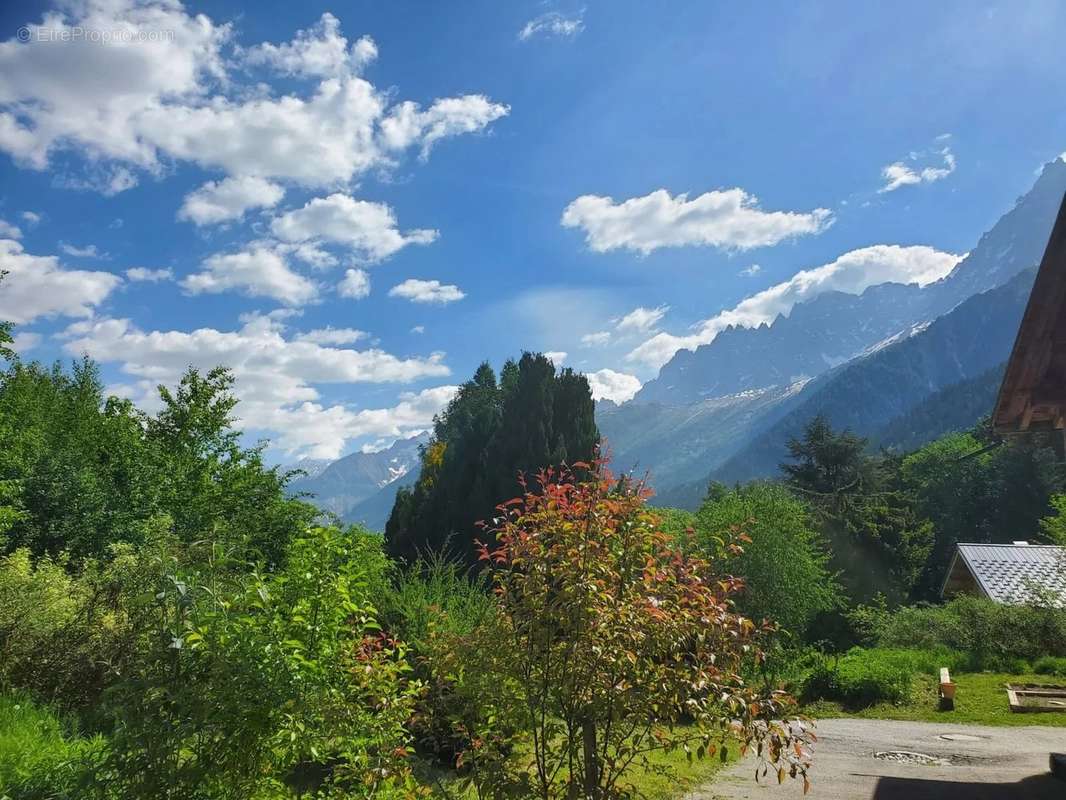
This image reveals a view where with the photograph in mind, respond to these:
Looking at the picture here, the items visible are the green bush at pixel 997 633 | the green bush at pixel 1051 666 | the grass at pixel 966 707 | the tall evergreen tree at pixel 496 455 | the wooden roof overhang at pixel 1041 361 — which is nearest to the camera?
the wooden roof overhang at pixel 1041 361

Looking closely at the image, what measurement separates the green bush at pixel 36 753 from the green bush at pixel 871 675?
58.4 ft

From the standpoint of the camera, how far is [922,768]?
9.69 metres

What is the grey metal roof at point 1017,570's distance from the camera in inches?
844

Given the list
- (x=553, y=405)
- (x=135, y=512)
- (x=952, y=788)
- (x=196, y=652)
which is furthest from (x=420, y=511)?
(x=196, y=652)

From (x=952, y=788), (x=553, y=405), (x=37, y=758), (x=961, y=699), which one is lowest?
(x=961, y=699)

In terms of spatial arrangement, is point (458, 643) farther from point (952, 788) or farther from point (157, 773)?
point (952, 788)

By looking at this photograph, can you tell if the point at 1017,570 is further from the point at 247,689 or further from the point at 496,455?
the point at 247,689

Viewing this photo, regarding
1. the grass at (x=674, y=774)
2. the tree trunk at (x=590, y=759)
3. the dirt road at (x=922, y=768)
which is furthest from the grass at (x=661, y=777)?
the tree trunk at (x=590, y=759)

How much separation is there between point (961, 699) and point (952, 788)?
31.9ft

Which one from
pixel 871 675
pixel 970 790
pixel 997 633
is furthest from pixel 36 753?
pixel 997 633

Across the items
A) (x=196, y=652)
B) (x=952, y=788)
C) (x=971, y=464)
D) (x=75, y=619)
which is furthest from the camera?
(x=971, y=464)

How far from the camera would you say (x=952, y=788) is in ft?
27.4

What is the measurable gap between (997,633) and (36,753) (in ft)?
83.5

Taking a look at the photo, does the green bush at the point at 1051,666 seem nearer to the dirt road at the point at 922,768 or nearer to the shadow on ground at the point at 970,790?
the dirt road at the point at 922,768
